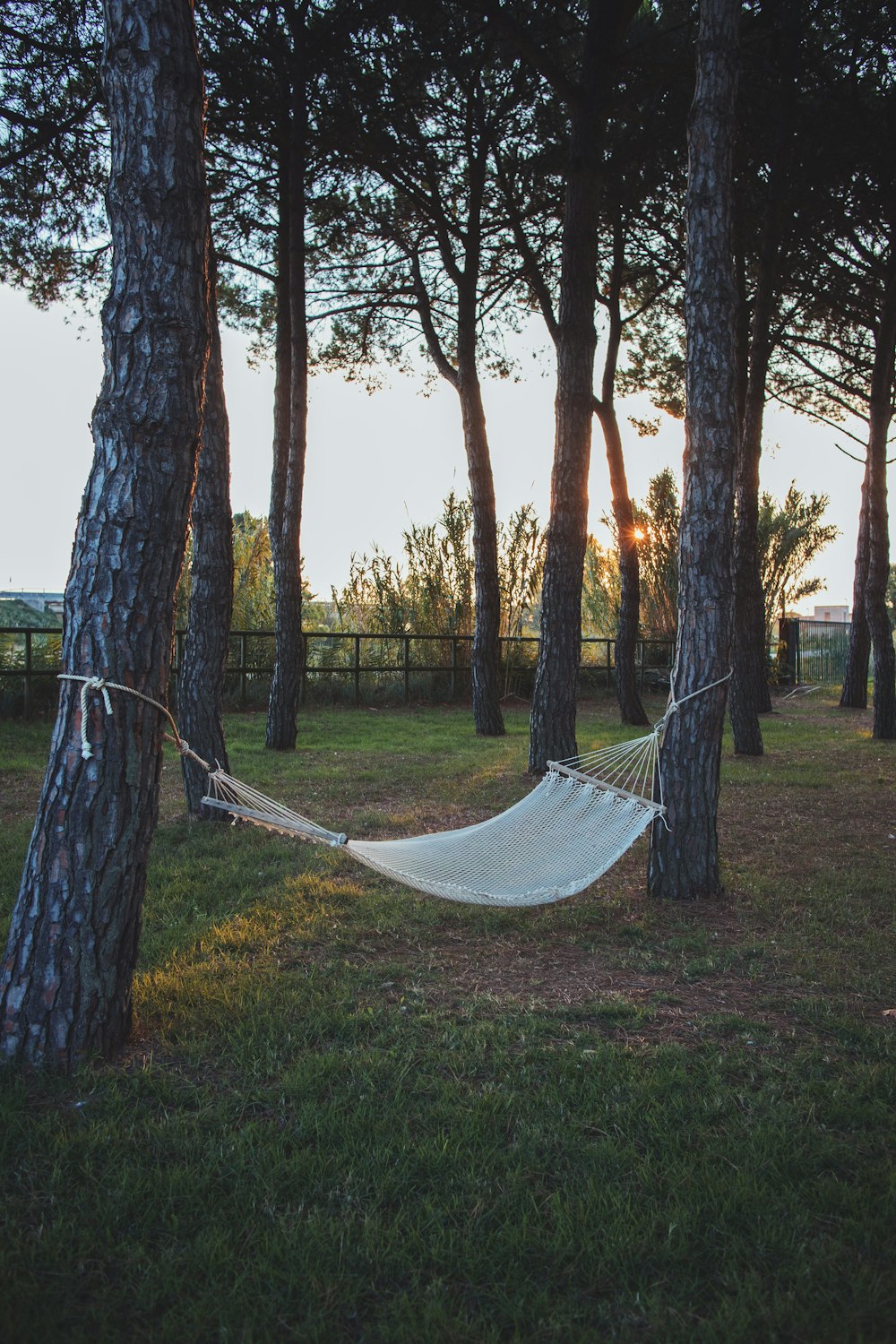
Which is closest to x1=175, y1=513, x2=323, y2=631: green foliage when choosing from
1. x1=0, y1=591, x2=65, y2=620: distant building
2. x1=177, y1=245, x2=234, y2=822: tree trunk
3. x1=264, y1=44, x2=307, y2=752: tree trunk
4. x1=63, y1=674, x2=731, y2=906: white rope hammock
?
x1=0, y1=591, x2=65, y2=620: distant building

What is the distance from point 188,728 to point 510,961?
2532 millimetres

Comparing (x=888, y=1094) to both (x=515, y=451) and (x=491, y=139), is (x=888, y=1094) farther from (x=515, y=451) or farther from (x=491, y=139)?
(x=515, y=451)

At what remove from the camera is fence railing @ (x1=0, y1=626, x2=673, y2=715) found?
8.62 metres

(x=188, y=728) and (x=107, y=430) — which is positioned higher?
(x=107, y=430)

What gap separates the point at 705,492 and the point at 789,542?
15080 mm

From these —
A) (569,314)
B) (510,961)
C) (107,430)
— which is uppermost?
(569,314)

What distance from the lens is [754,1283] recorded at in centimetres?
142

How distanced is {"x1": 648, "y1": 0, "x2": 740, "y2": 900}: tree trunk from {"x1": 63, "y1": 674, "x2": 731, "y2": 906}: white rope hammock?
0.10m

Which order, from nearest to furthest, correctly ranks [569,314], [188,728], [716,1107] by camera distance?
[716,1107] → [188,728] → [569,314]

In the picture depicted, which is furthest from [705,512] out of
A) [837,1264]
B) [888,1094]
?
[837,1264]

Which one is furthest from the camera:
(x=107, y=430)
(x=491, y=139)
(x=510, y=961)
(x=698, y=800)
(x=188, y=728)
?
(x=491, y=139)

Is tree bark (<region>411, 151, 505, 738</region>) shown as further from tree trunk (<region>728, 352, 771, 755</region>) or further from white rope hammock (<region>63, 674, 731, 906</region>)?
white rope hammock (<region>63, 674, 731, 906</region>)

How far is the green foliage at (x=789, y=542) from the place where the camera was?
684 inches

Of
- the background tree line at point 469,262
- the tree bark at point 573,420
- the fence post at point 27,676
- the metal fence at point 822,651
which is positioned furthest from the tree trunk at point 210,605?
the metal fence at point 822,651
